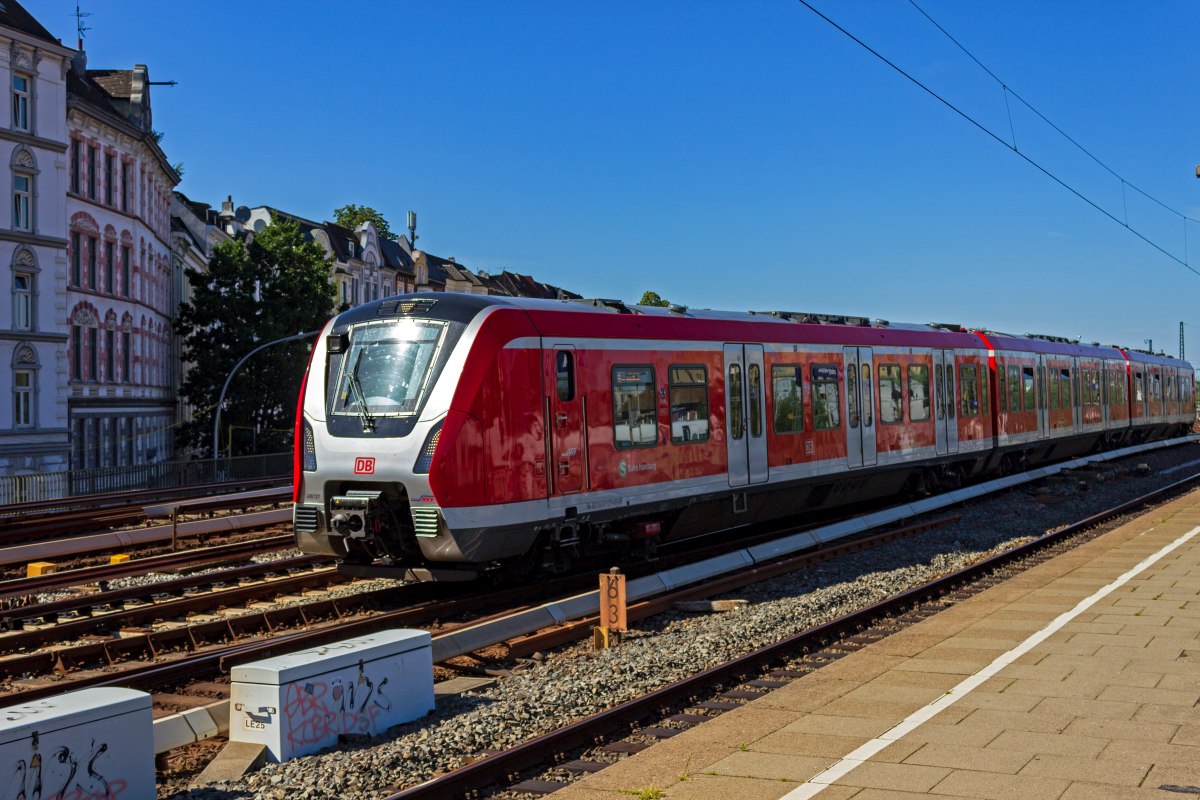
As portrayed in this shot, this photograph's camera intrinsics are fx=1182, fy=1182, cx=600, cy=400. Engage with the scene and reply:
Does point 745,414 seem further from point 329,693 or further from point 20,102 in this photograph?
point 20,102

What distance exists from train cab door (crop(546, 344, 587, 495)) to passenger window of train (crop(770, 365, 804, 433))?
4922mm

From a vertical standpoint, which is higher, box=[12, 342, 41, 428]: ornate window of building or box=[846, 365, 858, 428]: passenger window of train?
box=[12, 342, 41, 428]: ornate window of building

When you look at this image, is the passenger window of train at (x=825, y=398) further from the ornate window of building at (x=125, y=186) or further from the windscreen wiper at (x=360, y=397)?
the ornate window of building at (x=125, y=186)

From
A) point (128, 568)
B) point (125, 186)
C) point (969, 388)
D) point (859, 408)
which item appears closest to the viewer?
point (128, 568)

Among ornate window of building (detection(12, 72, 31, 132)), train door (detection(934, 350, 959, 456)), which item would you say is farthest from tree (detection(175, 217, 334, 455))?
train door (detection(934, 350, 959, 456))

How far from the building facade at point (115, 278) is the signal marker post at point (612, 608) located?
3379 centimetres

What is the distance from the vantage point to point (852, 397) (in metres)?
20.4

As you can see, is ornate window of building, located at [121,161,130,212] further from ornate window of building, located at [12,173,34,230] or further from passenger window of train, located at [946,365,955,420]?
passenger window of train, located at [946,365,955,420]

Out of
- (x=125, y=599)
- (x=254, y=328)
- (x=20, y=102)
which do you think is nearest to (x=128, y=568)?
(x=125, y=599)

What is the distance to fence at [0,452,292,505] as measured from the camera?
100 ft

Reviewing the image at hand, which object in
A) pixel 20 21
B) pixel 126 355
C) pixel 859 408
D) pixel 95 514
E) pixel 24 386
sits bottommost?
pixel 95 514

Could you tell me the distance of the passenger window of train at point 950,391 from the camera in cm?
2444

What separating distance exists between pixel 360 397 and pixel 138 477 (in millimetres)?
24987

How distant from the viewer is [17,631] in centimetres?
1265
